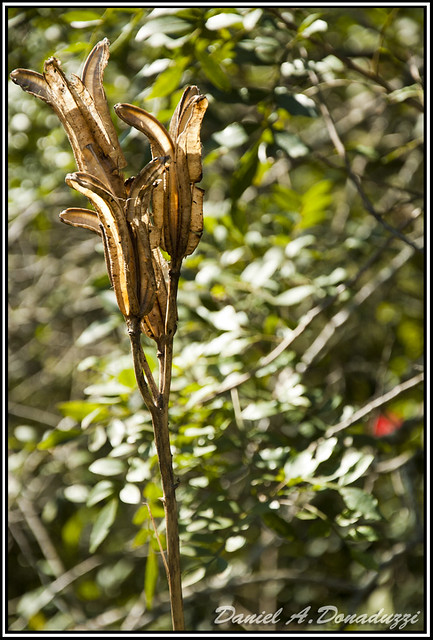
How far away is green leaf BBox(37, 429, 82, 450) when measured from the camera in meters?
1.03

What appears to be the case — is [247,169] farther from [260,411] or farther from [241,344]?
[260,411]

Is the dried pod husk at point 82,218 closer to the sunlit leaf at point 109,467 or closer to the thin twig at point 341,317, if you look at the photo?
the sunlit leaf at point 109,467

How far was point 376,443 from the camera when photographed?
3.31 ft

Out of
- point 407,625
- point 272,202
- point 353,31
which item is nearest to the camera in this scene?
point 407,625

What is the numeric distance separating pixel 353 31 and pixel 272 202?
0.62m

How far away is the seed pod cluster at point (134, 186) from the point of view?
519mm

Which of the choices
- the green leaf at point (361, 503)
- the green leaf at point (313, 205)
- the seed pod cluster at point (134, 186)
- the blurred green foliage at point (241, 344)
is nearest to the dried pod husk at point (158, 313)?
the seed pod cluster at point (134, 186)

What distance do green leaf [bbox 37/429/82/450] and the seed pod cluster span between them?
0.55 metres

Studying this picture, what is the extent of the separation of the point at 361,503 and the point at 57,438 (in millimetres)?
518

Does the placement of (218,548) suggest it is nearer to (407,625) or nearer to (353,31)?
(407,625)

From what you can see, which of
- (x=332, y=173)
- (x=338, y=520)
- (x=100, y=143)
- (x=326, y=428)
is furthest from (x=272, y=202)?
(x=100, y=143)

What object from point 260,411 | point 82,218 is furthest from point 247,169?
point 82,218

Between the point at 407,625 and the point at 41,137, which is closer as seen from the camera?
the point at 407,625

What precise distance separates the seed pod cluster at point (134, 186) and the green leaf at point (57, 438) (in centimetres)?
55
